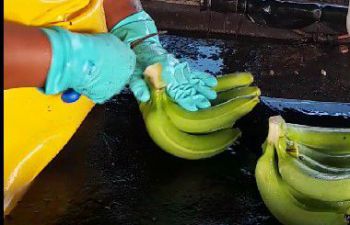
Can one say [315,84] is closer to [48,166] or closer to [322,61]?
[322,61]

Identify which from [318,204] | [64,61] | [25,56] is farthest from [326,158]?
[25,56]

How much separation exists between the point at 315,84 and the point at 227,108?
2.08 meters

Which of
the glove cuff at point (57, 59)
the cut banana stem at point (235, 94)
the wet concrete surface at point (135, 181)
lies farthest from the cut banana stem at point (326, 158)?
the glove cuff at point (57, 59)

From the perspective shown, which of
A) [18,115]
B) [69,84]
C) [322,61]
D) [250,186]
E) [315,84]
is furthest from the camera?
[322,61]

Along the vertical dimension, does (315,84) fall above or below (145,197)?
below

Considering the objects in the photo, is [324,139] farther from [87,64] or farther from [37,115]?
[37,115]

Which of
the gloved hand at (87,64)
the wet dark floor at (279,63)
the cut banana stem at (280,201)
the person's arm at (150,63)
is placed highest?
the gloved hand at (87,64)

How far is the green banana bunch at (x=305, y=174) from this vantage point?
190cm

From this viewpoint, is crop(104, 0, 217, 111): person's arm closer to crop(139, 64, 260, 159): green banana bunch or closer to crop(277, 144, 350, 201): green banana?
crop(139, 64, 260, 159): green banana bunch

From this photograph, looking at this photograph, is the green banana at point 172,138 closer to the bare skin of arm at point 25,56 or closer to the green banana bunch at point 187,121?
the green banana bunch at point 187,121

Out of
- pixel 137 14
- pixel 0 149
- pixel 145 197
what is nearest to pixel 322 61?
pixel 137 14

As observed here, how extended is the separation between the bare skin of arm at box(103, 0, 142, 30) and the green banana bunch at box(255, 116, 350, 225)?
0.86 meters

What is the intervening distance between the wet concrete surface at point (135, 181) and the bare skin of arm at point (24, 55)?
1.68ft

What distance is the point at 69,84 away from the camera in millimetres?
1883
